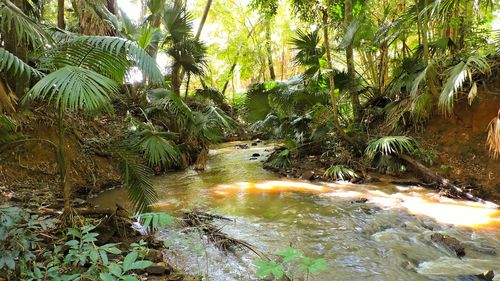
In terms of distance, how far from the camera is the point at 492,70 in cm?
549

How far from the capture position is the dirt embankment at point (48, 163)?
4.47 metres

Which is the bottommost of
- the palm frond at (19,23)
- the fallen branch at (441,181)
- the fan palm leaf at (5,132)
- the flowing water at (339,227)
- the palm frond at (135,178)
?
the flowing water at (339,227)

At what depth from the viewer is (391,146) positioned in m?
6.47

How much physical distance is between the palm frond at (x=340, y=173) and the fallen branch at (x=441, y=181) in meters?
0.98

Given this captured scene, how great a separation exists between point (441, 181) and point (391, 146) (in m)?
1.17

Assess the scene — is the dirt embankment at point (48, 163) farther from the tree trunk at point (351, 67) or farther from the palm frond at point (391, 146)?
the tree trunk at point (351, 67)

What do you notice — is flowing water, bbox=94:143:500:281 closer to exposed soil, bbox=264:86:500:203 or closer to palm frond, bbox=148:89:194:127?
exposed soil, bbox=264:86:500:203

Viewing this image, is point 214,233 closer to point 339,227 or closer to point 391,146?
point 339,227

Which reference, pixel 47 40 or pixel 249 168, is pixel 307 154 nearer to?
pixel 249 168

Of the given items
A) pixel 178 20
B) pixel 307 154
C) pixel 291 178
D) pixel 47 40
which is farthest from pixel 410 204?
pixel 178 20

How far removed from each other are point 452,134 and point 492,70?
1224mm

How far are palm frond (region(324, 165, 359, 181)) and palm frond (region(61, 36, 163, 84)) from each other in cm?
476

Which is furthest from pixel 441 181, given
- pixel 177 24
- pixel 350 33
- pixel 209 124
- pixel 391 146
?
pixel 177 24

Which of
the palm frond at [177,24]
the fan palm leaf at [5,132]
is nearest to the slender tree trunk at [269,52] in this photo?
the palm frond at [177,24]
